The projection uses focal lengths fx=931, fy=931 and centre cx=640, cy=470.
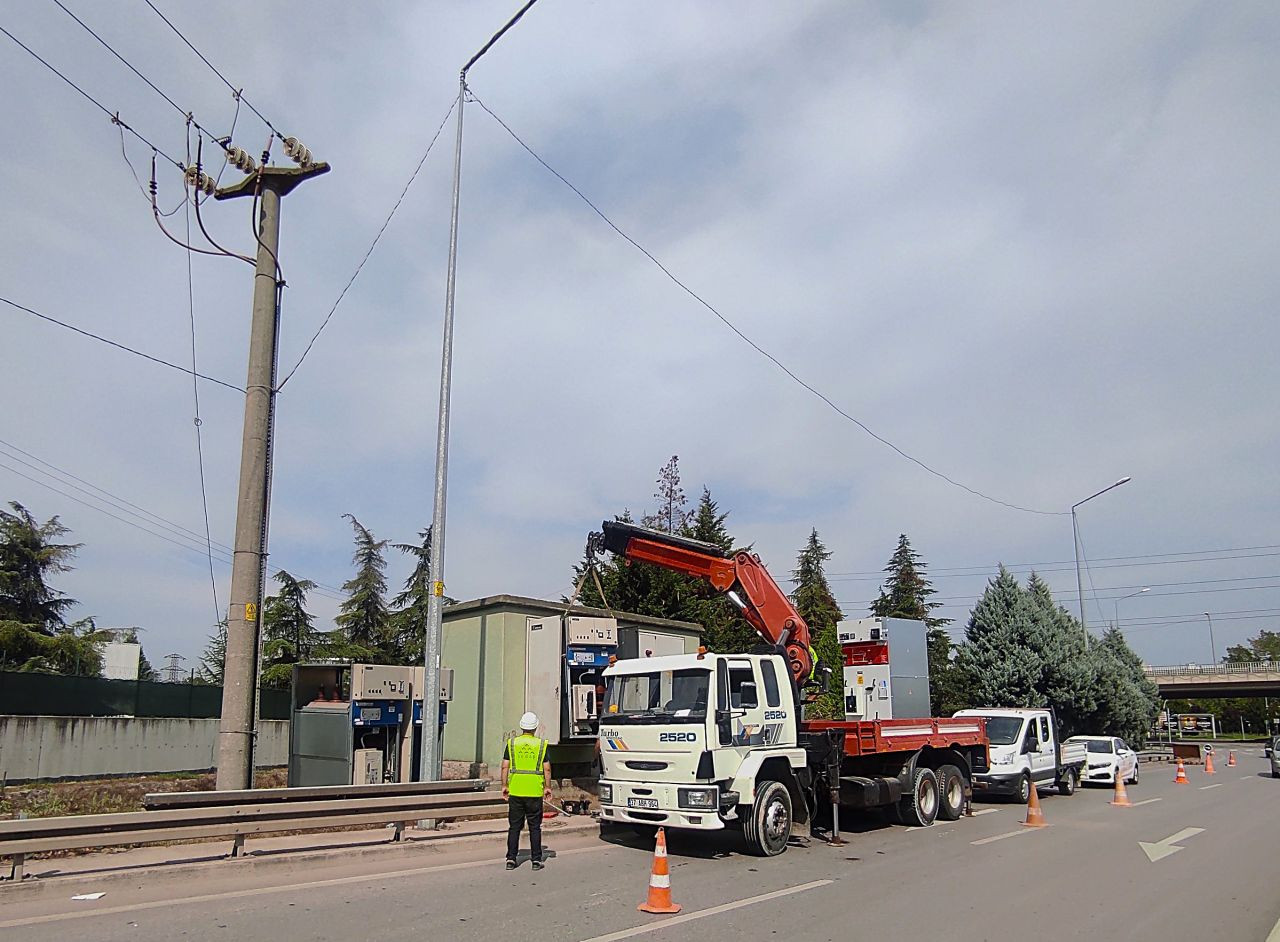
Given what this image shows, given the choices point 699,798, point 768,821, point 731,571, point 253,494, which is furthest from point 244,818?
point 731,571

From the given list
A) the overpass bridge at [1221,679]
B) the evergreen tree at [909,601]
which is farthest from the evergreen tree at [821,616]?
the overpass bridge at [1221,679]

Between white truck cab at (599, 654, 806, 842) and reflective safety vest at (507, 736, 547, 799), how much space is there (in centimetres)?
167

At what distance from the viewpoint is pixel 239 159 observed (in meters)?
13.3

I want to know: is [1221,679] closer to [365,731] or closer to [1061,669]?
[1061,669]

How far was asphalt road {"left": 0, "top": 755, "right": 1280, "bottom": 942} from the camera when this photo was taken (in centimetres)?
761

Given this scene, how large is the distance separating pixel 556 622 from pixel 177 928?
28.8 ft

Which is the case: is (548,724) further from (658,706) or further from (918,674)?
(918,674)

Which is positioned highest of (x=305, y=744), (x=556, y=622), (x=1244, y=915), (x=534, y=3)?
(x=534, y=3)

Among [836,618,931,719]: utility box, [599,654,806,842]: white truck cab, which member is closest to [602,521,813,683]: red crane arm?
[599,654,806,842]: white truck cab

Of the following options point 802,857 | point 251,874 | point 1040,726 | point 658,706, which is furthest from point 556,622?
point 1040,726

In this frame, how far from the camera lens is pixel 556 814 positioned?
46.3 feet

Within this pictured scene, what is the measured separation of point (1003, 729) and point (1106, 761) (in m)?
6.85

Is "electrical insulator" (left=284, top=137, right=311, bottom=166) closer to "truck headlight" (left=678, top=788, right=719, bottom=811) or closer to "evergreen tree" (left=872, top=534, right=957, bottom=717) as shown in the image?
"truck headlight" (left=678, top=788, right=719, bottom=811)

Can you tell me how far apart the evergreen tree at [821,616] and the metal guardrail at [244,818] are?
1401cm
